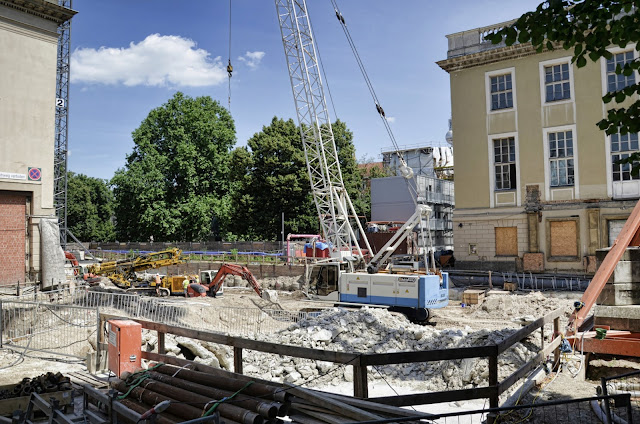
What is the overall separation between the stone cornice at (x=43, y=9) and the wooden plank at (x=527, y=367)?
66.1 feet

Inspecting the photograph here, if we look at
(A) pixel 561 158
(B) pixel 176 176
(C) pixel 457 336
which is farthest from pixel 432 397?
(B) pixel 176 176

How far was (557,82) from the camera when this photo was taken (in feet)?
87.1

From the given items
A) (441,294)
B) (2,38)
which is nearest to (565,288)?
(441,294)

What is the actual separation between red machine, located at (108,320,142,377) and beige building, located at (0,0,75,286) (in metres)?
14.1

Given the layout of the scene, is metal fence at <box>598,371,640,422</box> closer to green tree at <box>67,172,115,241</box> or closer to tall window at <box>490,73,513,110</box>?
tall window at <box>490,73,513,110</box>

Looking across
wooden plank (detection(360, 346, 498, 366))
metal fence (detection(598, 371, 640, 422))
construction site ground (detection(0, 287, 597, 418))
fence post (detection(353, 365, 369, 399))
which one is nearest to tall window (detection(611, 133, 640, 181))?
construction site ground (detection(0, 287, 597, 418))

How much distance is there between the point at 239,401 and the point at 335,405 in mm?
892

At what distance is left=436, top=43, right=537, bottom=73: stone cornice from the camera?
88.3ft

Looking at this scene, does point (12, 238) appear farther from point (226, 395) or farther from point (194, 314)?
point (226, 395)

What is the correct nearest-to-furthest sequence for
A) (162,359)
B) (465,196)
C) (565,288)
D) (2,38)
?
(162,359) → (2,38) → (565,288) → (465,196)

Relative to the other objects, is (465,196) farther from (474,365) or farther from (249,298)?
(474,365)

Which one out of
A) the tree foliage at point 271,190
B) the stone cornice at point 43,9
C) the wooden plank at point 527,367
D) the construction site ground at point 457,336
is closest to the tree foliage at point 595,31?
the wooden plank at point 527,367

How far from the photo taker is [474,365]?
10883 millimetres

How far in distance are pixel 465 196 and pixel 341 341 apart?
1737 cm
